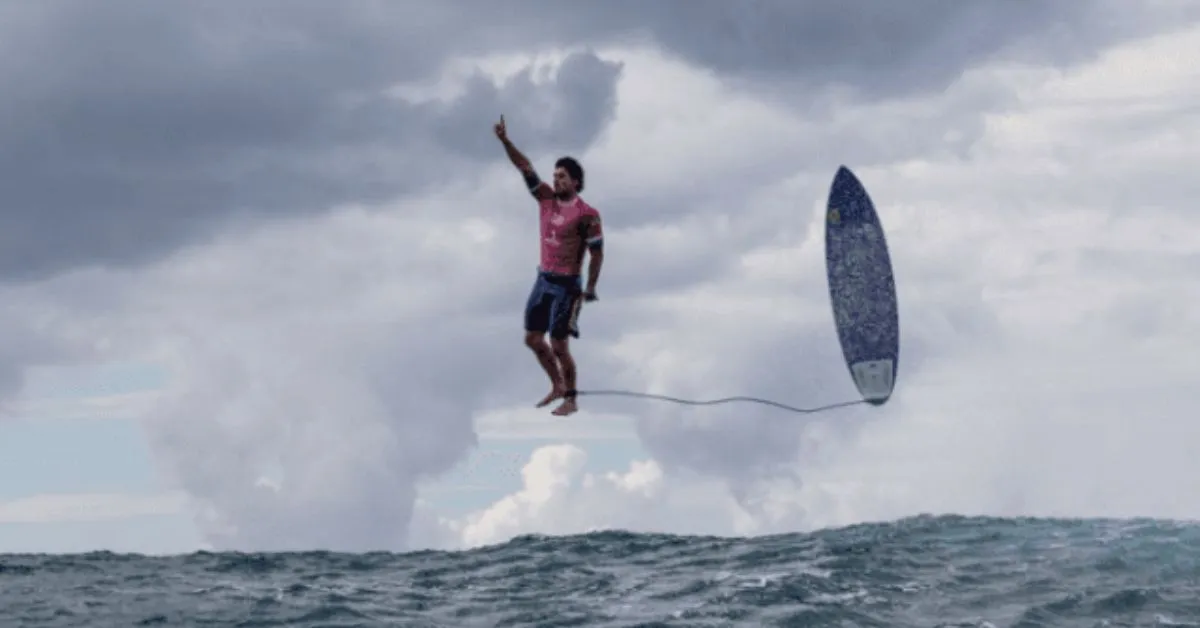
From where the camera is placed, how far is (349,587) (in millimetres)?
23609

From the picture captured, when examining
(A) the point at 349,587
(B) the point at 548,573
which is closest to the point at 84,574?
(A) the point at 349,587

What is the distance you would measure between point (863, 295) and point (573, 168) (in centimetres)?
924

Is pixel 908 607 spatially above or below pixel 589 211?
below

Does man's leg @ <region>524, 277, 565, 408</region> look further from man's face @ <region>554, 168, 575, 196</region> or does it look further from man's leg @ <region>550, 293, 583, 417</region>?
man's face @ <region>554, 168, 575, 196</region>

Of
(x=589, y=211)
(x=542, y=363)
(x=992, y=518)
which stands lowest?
(x=992, y=518)

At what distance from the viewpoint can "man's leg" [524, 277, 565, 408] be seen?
19219 mm

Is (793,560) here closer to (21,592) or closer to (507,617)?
(507,617)

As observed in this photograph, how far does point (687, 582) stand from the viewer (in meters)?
22.1

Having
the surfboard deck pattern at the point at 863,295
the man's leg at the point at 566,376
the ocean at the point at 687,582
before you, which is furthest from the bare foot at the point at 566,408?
the surfboard deck pattern at the point at 863,295

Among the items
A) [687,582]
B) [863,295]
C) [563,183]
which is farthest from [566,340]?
[863,295]

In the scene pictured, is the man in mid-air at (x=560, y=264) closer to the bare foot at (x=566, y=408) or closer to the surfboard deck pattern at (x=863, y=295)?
the bare foot at (x=566, y=408)

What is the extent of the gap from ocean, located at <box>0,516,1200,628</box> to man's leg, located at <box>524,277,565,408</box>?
3.53 meters

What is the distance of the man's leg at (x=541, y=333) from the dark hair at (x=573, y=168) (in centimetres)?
157

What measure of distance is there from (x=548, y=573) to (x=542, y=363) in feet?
18.8
